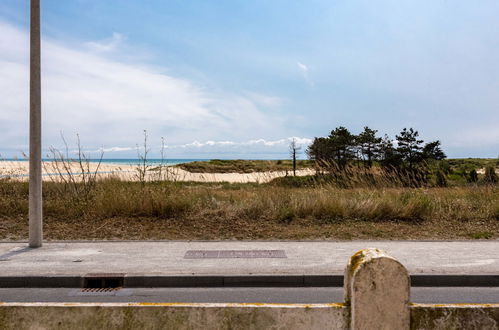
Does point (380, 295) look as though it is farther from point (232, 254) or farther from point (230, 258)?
point (232, 254)

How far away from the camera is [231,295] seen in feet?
19.9

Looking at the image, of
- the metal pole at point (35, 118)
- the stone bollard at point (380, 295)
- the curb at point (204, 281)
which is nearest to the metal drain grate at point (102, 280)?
the curb at point (204, 281)

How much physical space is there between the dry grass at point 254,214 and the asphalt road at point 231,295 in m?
3.64

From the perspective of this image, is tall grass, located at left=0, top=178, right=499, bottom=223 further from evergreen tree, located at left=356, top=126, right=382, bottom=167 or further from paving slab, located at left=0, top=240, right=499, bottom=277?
evergreen tree, located at left=356, top=126, right=382, bottom=167

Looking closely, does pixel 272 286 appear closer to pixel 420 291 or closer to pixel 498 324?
pixel 420 291

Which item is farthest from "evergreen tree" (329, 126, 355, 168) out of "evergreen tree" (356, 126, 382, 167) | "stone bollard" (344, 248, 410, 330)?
"stone bollard" (344, 248, 410, 330)

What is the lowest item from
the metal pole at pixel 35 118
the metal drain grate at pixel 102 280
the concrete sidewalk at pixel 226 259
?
the metal drain grate at pixel 102 280

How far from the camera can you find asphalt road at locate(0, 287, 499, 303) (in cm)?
585

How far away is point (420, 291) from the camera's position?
6262 mm

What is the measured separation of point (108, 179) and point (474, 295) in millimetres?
10512

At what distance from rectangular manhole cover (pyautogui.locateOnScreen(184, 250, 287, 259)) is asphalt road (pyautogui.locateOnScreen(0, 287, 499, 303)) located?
1.51 meters

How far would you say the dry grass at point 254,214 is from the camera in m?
10.3

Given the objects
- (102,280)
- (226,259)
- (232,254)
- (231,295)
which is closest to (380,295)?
(231,295)

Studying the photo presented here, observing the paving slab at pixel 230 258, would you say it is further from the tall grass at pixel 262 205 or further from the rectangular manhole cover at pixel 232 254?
the tall grass at pixel 262 205
